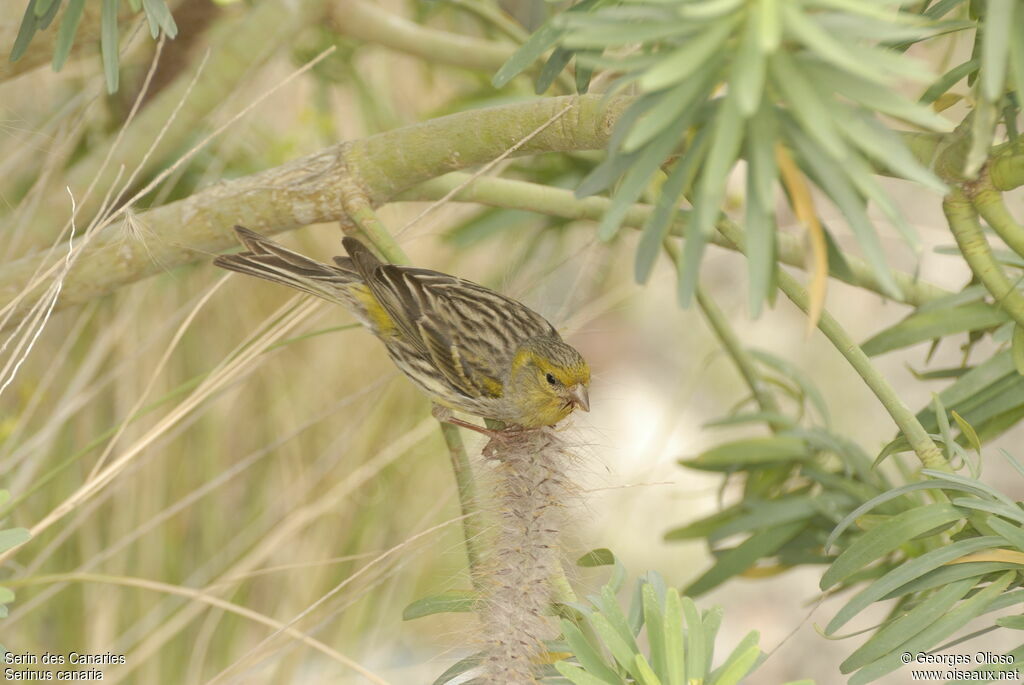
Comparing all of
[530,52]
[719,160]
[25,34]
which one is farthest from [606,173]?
[25,34]

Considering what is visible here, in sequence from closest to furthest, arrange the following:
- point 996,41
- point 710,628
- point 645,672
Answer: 1. point 996,41
2. point 645,672
3. point 710,628

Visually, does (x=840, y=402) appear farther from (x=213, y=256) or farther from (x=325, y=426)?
(x=213, y=256)

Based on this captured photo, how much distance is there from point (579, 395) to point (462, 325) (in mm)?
319

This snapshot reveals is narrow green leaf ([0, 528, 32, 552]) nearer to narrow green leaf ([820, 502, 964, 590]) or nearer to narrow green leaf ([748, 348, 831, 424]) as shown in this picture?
narrow green leaf ([820, 502, 964, 590])

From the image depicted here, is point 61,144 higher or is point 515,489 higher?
point 61,144

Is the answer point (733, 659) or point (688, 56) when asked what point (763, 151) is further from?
point (733, 659)

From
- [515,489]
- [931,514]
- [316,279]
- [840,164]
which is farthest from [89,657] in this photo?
[840,164]

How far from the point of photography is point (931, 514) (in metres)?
1.29

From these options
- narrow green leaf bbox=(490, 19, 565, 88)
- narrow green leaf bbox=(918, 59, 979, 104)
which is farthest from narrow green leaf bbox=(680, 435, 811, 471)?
narrow green leaf bbox=(490, 19, 565, 88)

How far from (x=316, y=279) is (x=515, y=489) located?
0.72 meters

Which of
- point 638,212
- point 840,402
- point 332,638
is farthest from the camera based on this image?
point 840,402

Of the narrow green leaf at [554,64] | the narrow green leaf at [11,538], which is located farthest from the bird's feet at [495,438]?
the narrow green leaf at [11,538]

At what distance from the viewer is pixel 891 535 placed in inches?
51.0

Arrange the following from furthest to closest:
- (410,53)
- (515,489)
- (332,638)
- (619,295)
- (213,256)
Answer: (332,638) → (619,295) → (410,53) → (213,256) → (515,489)
